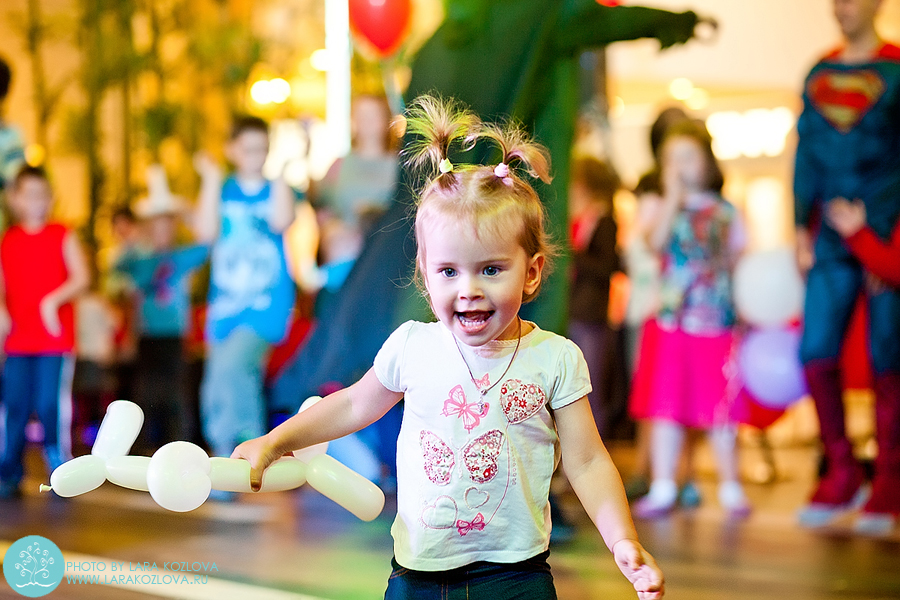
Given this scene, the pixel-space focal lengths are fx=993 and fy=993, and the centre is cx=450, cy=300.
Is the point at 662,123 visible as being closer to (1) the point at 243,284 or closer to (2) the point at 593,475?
(1) the point at 243,284

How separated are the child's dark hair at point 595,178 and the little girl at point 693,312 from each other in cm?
58

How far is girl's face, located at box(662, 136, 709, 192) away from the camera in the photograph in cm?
334

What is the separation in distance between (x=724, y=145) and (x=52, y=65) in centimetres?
508

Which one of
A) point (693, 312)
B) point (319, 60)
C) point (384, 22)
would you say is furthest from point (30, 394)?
point (319, 60)

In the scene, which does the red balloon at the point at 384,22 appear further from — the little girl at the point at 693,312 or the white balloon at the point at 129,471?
the white balloon at the point at 129,471

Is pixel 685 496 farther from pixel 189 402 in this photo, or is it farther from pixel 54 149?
pixel 54 149

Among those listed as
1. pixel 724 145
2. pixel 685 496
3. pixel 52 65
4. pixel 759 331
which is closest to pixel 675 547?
pixel 685 496

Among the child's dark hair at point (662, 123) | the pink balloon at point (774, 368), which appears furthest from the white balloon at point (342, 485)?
the child's dark hair at point (662, 123)

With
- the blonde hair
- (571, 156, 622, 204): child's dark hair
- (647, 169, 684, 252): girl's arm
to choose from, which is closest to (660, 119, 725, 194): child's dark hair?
(647, 169, 684, 252): girl's arm

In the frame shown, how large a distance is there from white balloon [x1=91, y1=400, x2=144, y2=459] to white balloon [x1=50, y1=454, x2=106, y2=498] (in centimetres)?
3

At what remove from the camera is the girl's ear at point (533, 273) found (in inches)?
50.1

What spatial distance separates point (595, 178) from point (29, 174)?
217 cm

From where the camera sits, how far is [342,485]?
1358 mm

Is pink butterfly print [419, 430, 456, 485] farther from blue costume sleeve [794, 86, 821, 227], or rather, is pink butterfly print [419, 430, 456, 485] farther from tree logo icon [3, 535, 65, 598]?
blue costume sleeve [794, 86, 821, 227]
